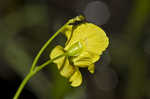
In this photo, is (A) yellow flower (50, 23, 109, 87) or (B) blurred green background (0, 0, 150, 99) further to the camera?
(B) blurred green background (0, 0, 150, 99)

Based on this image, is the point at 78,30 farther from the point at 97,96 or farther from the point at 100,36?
the point at 97,96

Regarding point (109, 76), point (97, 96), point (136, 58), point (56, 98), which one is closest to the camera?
point (56, 98)

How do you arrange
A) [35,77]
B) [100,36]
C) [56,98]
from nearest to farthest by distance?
[100,36] < [56,98] < [35,77]

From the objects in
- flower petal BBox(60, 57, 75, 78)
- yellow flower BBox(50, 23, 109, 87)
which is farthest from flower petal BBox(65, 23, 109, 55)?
flower petal BBox(60, 57, 75, 78)

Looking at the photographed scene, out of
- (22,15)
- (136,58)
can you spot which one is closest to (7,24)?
(22,15)

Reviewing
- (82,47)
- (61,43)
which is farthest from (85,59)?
(61,43)

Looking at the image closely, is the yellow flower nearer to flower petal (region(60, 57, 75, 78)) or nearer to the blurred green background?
flower petal (region(60, 57, 75, 78))

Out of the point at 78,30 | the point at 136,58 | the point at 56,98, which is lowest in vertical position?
the point at 136,58
